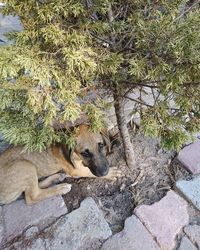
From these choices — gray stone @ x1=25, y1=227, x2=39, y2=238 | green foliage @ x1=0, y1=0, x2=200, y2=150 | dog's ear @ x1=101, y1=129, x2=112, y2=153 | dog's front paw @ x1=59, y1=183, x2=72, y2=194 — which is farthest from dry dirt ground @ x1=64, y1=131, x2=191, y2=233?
green foliage @ x1=0, y1=0, x2=200, y2=150

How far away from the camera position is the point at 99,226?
6.35ft

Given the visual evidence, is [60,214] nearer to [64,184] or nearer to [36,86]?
[64,184]

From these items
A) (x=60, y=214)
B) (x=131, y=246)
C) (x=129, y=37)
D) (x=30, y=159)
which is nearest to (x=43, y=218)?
(x=60, y=214)

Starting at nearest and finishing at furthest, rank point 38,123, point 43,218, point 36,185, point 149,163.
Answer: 1. point 38,123
2. point 43,218
3. point 36,185
4. point 149,163

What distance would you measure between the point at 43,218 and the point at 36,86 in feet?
3.39

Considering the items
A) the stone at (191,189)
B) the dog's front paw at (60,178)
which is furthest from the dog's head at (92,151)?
the stone at (191,189)

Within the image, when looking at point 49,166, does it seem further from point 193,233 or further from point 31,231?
point 193,233

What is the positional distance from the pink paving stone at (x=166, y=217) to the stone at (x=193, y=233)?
38 mm

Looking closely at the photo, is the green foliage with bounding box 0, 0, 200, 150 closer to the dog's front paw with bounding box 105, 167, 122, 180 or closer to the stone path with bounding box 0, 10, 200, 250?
the stone path with bounding box 0, 10, 200, 250

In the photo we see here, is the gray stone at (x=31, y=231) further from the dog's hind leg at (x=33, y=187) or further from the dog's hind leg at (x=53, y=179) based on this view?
the dog's hind leg at (x=53, y=179)

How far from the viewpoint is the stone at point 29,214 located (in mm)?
1980

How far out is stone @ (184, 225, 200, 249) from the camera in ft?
6.02

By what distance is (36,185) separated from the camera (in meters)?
2.19

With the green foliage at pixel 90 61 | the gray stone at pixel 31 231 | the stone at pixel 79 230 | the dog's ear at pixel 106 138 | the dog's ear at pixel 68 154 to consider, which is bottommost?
the gray stone at pixel 31 231
